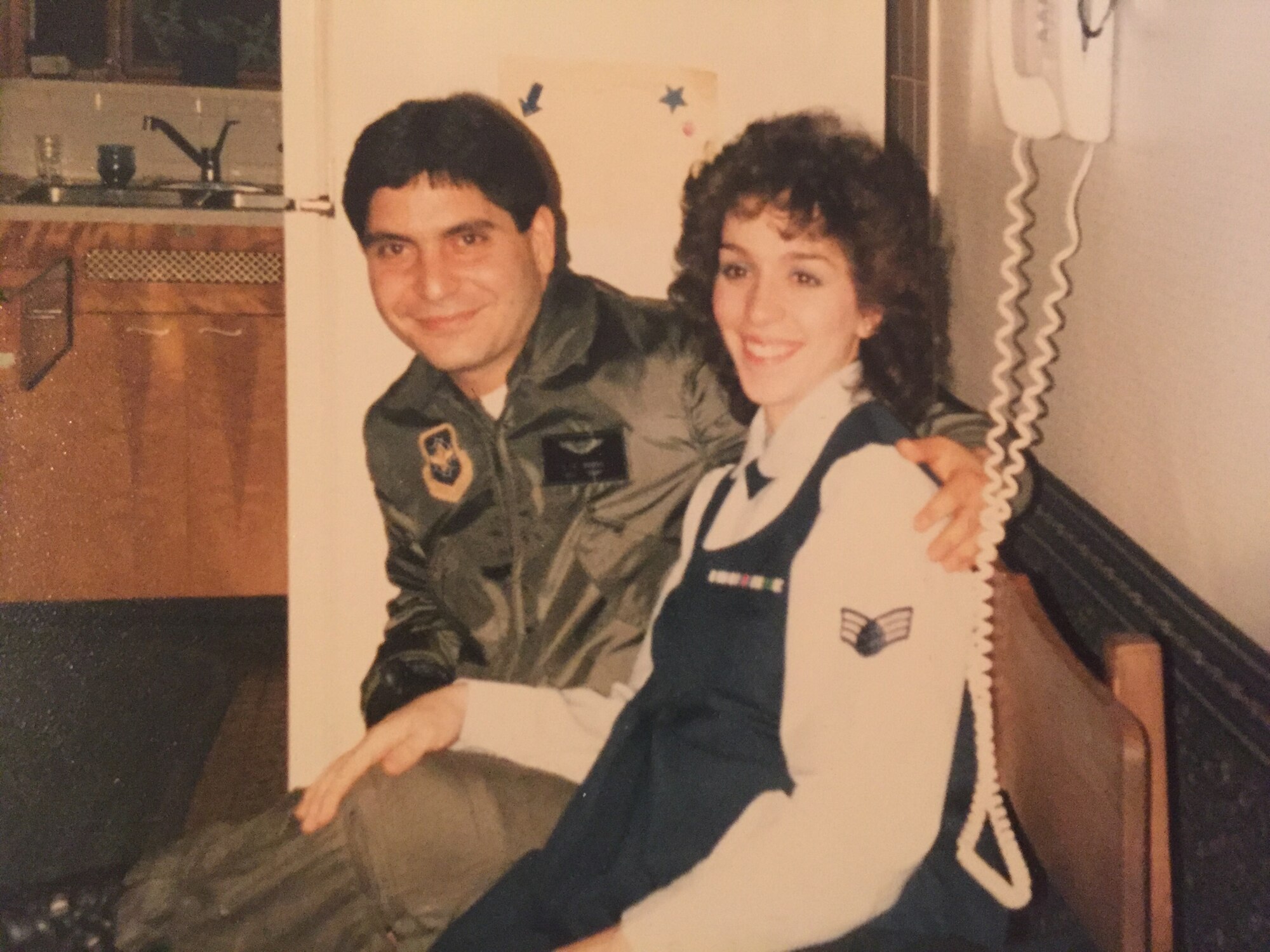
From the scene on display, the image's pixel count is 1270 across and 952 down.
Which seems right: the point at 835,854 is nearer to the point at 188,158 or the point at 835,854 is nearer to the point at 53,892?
the point at 53,892

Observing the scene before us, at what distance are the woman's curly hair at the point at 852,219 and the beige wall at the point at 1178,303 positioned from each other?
13cm

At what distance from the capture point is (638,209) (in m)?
0.90

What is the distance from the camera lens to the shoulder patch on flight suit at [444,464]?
2.96ft

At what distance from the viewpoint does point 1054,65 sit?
2.56 ft

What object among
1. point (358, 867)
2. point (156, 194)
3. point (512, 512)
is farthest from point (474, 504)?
point (156, 194)

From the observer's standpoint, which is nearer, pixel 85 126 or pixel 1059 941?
pixel 1059 941

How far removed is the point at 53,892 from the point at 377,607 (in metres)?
0.32

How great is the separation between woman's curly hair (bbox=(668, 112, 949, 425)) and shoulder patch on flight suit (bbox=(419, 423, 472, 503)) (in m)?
0.23

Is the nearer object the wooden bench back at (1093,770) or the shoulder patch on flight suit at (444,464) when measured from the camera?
the wooden bench back at (1093,770)

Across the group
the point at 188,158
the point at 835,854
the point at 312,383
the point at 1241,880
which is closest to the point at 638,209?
the point at 312,383

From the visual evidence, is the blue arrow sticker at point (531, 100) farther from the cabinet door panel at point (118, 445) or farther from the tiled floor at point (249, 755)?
the cabinet door panel at point (118, 445)

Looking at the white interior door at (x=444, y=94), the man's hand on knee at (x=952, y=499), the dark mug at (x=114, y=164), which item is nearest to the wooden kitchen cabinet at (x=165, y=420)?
the dark mug at (x=114, y=164)

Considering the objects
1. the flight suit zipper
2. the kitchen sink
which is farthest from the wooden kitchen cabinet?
the flight suit zipper

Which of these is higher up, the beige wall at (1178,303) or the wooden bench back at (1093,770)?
the beige wall at (1178,303)
